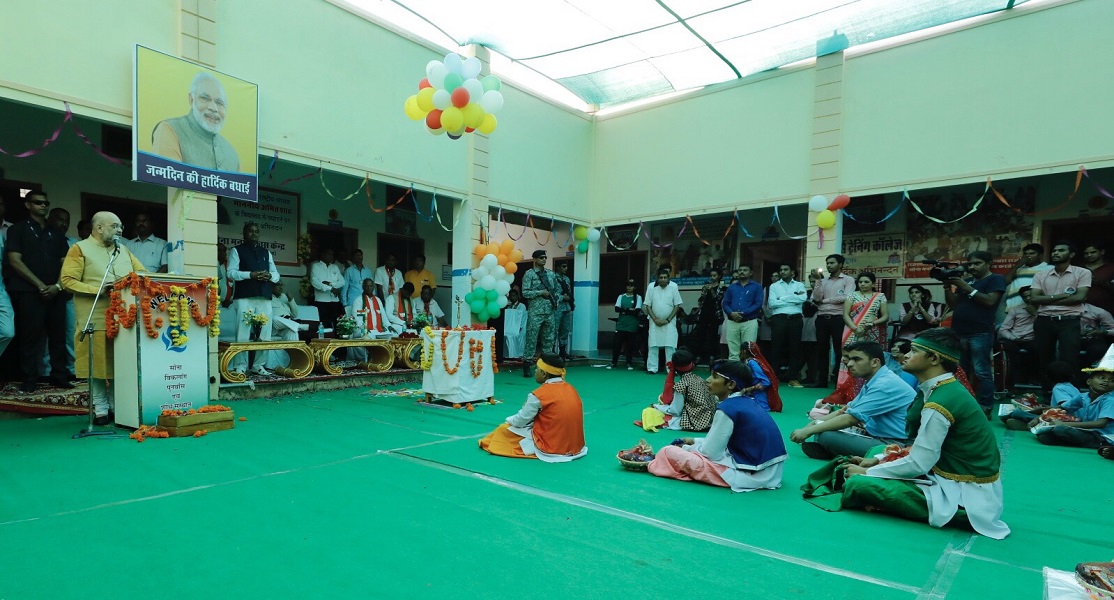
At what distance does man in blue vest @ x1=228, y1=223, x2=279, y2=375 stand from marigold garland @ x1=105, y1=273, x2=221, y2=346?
1.97 metres

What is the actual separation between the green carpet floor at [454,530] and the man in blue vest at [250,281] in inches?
105

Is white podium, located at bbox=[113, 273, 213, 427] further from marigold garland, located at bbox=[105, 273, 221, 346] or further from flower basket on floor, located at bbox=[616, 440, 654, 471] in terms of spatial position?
flower basket on floor, located at bbox=[616, 440, 654, 471]

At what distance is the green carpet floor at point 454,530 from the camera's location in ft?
7.59

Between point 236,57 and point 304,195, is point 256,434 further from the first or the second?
point 304,195

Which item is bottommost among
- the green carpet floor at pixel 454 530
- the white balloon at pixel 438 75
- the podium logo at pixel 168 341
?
the green carpet floor at pixel 454 530

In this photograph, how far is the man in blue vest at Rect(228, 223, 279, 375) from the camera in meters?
7.04

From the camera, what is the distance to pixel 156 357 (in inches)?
190

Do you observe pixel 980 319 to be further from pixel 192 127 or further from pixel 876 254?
pixel 192 127

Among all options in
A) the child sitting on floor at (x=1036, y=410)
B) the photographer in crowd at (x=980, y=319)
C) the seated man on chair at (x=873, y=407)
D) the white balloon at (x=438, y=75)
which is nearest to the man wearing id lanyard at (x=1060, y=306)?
the child sitting on floor at (x=1036, y=410)

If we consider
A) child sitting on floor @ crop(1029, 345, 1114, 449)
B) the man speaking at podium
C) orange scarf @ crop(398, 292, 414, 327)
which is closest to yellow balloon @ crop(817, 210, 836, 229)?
child sitting on floor @ crop(1029, 345, 1114, 449)

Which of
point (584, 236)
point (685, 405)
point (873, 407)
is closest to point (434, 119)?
point (685, 405)

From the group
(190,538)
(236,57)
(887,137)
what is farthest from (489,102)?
(887,137)

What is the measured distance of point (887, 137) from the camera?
834cm

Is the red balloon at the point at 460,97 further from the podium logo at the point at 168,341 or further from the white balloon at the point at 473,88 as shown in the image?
the podium logo at the point at 168,341
